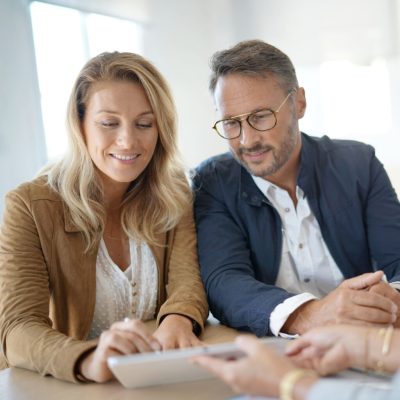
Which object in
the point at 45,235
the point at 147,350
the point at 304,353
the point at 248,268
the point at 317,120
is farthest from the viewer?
the point at 317,120

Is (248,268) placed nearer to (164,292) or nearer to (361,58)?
(164,292)

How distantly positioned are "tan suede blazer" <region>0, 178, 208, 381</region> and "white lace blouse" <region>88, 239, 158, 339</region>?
3 centimetres

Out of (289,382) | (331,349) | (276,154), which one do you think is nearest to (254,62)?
(276,154)

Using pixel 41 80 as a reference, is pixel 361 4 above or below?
above

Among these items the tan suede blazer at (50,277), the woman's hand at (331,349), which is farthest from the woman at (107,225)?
the woman's hand at (331,349)

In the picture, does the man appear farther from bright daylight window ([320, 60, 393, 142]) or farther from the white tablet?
bright daylight window ([320, 60, 393, 142])

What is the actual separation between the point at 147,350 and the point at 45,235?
530 millimetres

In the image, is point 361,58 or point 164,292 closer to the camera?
point 164,292

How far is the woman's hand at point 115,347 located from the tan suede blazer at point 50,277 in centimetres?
12

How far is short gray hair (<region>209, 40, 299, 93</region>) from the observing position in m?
1.87

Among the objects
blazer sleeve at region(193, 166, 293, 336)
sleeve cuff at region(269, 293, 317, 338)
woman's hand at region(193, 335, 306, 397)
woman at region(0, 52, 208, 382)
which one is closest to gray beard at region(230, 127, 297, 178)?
blazer sleeve at region(193, 166, 293, 336)

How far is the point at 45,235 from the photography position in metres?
1.58

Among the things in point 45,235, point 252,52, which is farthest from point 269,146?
point 45,235

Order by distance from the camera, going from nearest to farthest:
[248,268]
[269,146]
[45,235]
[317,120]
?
[45,235]
[248,268]
[269,146]
[317,120]
